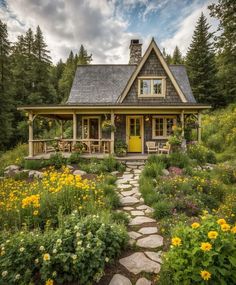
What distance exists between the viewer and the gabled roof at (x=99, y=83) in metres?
13.1

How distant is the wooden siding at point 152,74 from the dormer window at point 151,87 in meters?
0.22

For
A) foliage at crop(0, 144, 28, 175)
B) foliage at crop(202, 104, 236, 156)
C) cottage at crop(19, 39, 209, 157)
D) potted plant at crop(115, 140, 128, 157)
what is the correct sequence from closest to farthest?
1. foliage at crop(0, 144, 28, 175)
2. potted plant at crop(115, 140, 128, 157)
3. cottage at crop(19, 39, 209, 157)
4. foliage at crop(202, 104, 236, 156)

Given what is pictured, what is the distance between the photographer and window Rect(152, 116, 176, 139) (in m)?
12.5

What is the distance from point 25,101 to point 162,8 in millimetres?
21903

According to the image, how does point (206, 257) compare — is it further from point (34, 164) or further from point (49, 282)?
point (34, 164)

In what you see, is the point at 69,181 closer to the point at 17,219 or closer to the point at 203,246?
the point at 17,219

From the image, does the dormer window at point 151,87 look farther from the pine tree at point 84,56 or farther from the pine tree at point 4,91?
the pine tree at point 84,56

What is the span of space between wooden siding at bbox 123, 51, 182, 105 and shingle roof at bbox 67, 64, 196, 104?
3.59 feet

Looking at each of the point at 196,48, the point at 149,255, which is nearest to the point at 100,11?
the point at 149,255

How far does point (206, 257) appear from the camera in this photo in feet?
6.72

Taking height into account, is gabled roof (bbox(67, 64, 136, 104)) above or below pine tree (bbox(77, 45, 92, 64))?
below

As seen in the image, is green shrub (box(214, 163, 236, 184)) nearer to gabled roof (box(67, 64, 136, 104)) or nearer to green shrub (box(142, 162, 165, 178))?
green shrub (box(142, 162, 165, 178))

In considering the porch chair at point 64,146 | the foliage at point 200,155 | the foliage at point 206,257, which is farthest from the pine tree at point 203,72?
the foliage at point 206,257

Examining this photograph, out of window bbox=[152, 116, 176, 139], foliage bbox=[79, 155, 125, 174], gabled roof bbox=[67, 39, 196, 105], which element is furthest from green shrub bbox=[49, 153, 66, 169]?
Answer: window bbox=[152, 116, 176, 139]
